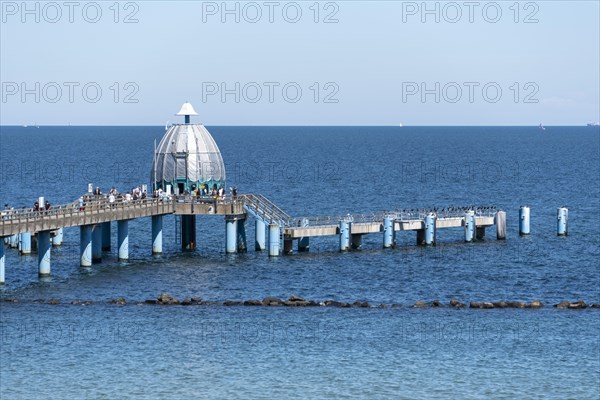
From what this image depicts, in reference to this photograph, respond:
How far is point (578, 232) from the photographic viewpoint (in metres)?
93.7

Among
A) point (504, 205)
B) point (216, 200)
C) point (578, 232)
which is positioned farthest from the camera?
point (504, 205)

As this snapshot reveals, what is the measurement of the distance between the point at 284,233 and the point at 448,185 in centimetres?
7637

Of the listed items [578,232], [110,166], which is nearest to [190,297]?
[578,232]

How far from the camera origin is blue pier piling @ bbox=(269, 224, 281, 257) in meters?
76.0

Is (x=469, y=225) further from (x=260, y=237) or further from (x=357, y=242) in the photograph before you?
(x=260, y=237)

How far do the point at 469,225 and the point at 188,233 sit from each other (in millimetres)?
18723

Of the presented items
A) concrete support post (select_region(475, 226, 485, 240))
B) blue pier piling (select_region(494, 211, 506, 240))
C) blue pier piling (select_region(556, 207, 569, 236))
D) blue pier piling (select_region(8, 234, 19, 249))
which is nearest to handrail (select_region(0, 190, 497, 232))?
concrete support post (select_region(475, 226, 485, 240))

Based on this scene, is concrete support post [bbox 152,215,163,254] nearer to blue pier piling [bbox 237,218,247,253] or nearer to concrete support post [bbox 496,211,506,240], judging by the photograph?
blue pier piling [bbox 237,218,247,253]

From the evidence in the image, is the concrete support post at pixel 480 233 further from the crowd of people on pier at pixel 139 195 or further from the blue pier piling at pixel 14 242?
the blue pier piling at pixel 14 242

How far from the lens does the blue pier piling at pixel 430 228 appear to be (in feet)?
270

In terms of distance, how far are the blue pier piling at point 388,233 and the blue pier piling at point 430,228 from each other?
2301mm

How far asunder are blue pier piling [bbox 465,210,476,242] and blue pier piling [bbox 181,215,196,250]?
18.1 metres

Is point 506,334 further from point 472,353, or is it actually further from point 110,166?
point 110,166

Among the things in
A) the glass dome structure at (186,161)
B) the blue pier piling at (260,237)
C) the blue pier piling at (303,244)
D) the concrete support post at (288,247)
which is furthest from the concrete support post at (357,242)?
the glass dome structure at (186,161)
